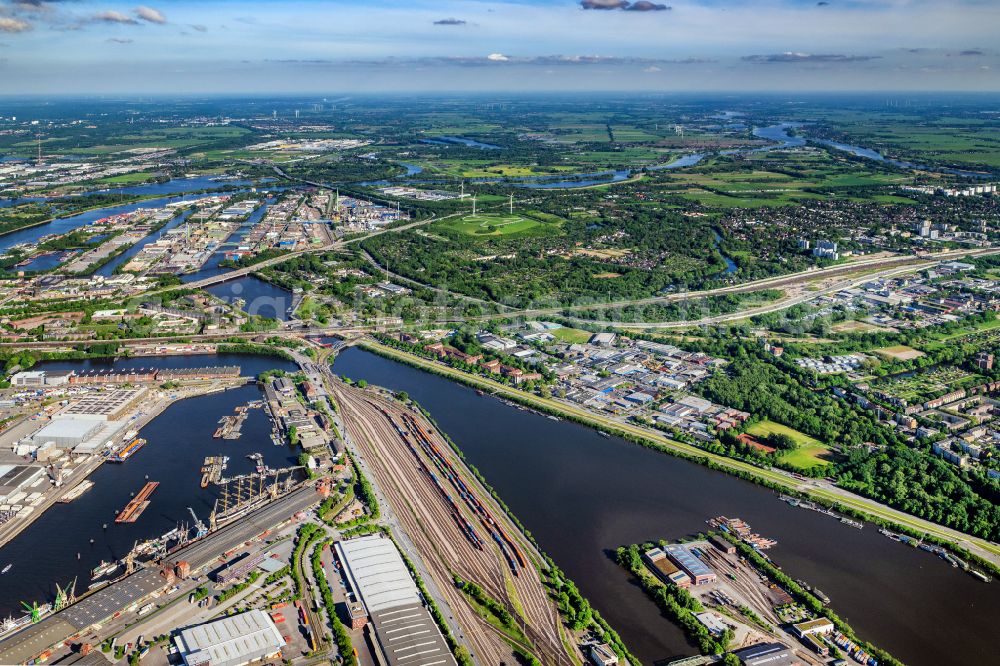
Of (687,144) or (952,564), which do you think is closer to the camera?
(952,564)

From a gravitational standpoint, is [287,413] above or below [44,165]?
below

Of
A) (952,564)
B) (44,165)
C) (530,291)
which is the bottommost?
(952,564)

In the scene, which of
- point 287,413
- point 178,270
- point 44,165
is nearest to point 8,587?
point 287,413

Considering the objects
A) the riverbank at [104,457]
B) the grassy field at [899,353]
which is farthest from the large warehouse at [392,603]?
the grassy field at [899,353]

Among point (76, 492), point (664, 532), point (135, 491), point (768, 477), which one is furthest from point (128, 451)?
point (768, 477)

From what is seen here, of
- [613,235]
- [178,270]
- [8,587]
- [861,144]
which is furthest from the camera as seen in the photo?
[861,144]

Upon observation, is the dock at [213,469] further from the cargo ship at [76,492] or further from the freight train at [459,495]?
the freight train at [459,495]

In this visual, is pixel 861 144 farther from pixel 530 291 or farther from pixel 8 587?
pixel 8 587

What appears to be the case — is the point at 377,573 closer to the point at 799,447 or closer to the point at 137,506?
the point at 137,506
